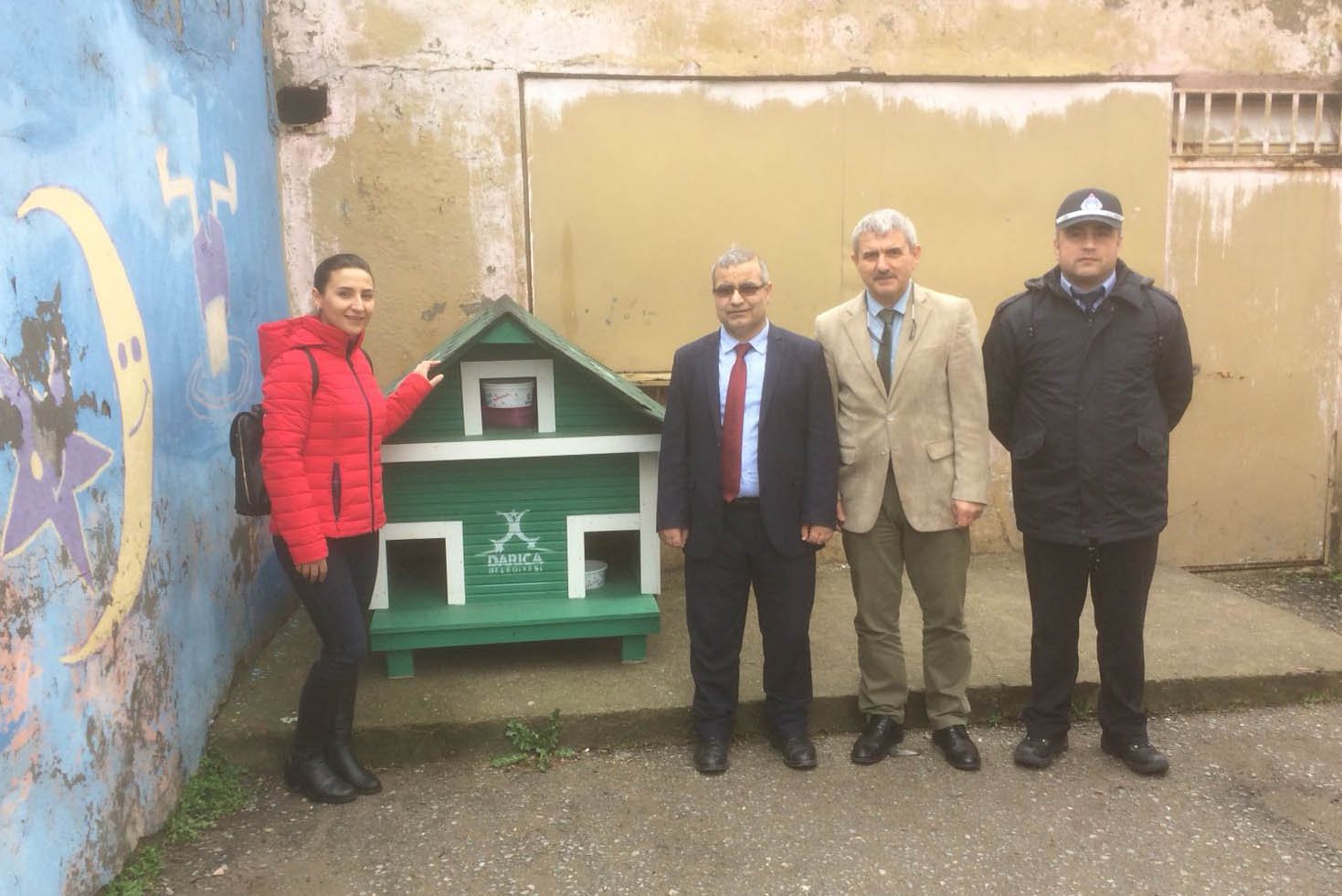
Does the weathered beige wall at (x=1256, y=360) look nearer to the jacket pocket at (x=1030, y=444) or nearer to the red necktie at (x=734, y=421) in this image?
the jacket pocket at (x=1030, y=444)

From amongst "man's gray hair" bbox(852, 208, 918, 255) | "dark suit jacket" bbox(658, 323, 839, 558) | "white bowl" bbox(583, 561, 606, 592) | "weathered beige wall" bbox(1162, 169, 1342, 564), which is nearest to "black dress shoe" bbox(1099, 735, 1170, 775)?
"dark suit jacket" bbox(658, 323, 839, 558)

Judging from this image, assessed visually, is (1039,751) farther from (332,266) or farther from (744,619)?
(332,266)

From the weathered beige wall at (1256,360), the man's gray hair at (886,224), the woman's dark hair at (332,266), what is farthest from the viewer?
the weathered beige wall at (1256,360)

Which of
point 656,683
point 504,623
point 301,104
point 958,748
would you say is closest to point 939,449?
point 958,748

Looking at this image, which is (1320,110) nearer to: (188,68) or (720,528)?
(720,528)

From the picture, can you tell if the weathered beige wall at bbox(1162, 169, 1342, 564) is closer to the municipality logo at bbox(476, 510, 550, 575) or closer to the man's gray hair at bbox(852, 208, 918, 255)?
the man's gray hair at bbox(852, 208, 918, 255)

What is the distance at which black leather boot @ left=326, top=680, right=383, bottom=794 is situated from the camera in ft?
11.1

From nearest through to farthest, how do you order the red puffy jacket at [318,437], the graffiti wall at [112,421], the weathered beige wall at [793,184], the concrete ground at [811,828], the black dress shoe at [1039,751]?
1. the graffiti wall at [112,421]
2. the concrete ground at [811,828]
3. the red puffy jacket at [318,437]
4. the black dress shoe at [1039,751]
5. the weathered beige wall at [793,184]

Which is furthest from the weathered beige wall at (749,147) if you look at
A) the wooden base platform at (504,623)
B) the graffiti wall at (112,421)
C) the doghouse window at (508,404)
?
the wooden base platform at (504,623)

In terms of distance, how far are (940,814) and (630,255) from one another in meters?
3.17

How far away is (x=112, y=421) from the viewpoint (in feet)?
9.47

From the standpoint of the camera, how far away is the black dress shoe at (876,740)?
3.58 m

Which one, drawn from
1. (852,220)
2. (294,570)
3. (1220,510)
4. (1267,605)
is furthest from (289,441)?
(1220,510)

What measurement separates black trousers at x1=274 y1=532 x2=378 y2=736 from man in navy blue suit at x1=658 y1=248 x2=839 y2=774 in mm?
1072
